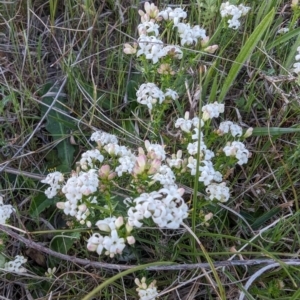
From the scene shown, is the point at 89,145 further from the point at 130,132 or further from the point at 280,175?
the point at 280,175

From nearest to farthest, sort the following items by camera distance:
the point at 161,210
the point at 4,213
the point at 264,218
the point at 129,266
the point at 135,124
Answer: the point at 161,210 < the point at 129,266 < the point at 4,213 < the point at 264,218 < the point at 135,124

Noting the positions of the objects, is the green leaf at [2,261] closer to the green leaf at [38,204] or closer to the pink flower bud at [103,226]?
the green leaf at [38,204]

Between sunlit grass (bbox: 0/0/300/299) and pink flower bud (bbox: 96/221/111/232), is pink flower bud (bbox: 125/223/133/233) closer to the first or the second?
pink flower bud (bbox: 96/221/111/232)

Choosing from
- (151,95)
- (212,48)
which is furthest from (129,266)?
(212,48)

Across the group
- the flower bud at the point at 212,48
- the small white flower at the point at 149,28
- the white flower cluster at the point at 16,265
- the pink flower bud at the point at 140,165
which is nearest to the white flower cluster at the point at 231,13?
the flower bud at the point at 212,48

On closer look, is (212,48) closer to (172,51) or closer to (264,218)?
(172,51)
